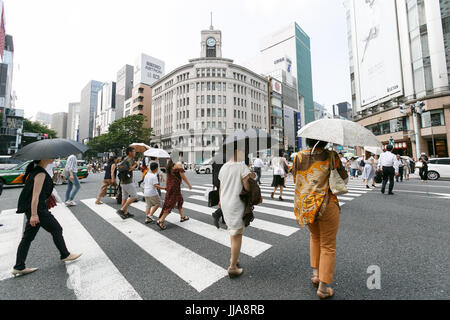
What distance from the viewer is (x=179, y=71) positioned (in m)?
55.2

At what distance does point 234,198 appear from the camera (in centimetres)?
255

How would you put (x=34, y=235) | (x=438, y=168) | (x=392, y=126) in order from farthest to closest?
(x=392, y=126)
(x=438, y=168)
(x=34, y=235)

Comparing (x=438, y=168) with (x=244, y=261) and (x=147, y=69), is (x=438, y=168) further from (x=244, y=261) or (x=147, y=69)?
(x=147, y=69)

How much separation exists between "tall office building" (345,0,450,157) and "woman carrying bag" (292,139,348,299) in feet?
88.5

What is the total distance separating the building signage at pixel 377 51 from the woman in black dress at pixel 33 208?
36.7 meters

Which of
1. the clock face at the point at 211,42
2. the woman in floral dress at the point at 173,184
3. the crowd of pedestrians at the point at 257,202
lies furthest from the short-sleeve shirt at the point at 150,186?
the clock face at the point at 211,42

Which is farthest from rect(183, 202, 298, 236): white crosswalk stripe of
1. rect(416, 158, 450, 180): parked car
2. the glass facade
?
the glass facade

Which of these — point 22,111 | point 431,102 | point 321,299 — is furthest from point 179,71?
point 321,299

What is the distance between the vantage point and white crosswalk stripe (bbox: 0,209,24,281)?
2.93 m

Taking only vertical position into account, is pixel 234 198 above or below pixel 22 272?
above

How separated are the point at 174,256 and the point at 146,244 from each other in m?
0.82

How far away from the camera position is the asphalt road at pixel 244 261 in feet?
7.40

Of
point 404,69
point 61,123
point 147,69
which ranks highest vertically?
point 61,123

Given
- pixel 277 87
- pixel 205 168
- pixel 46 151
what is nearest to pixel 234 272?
pixel 46 151
